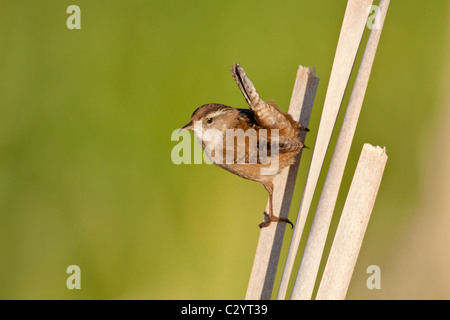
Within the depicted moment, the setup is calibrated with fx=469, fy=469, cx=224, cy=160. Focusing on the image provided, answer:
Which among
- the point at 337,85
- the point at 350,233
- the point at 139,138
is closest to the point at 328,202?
the point at 350,233

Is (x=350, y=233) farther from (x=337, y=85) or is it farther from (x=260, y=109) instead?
(x=260, y=109)

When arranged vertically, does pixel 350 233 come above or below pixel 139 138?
above

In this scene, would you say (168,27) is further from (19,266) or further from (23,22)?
(19,266)

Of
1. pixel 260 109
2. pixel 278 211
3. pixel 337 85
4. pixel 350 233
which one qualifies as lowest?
pixel 278 211
